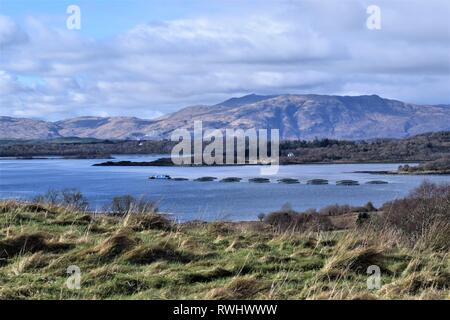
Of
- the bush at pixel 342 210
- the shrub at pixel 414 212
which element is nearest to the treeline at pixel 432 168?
the bush at pixel 342 210

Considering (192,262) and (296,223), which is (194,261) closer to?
(192,262)

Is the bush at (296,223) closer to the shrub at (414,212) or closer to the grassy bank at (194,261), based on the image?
the shrub at (414,212)

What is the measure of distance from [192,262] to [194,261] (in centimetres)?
12

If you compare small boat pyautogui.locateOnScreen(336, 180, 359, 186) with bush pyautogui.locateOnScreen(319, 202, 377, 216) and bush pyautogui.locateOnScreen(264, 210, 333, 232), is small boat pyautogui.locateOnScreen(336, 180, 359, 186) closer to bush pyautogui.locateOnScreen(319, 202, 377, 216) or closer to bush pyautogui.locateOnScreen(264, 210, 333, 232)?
bush pyautogui.locateOnScreen(319, 202, 377, 216)

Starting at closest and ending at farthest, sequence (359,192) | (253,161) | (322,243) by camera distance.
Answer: (322,243) < (359,192) < (253,161)

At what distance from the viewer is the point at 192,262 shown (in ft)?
28.2

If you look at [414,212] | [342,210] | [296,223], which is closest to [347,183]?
[342,210]

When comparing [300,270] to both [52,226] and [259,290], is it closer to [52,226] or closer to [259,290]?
[259,290]

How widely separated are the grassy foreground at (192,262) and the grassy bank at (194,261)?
14 millimetres

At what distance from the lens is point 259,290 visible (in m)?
7.28

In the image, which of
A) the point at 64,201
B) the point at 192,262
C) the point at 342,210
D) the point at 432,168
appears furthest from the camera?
the point at 432,168

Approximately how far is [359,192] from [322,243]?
285 feet

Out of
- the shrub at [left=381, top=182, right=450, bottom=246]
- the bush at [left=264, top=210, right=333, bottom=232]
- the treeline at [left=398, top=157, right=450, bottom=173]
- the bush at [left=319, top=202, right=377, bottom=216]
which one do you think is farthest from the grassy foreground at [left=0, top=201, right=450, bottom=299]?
the treeline at [left=398, top=157, right=450, bottom=173]
